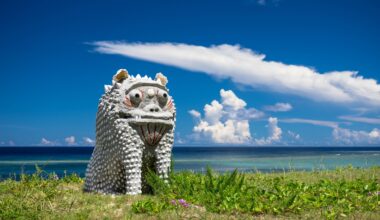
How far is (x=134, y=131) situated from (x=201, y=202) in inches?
74.3

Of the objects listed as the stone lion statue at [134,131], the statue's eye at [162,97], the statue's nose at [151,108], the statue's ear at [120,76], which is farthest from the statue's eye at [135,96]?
the statue's ear at [120,76]

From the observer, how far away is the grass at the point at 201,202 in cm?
636

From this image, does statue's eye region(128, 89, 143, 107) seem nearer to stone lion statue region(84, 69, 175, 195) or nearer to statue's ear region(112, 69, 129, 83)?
stone lion statue region(84, 69, 175, 195)

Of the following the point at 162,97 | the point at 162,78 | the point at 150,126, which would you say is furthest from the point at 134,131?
the point at 162,78

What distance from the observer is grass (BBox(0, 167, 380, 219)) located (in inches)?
250

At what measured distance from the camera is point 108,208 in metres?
6.69

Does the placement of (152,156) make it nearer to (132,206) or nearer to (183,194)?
(183,194)

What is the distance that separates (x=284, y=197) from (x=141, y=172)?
8.84 feet

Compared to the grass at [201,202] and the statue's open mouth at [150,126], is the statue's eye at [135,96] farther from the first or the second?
the grass at [201,202]

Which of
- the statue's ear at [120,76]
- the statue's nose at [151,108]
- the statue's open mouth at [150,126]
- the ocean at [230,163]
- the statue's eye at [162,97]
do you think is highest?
the statue's ear at [120,76]

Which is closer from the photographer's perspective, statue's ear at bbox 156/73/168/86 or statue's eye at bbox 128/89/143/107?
statue's eye at bbox 128/89/143/107

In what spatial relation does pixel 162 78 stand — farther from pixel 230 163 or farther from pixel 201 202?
pixel 230 163

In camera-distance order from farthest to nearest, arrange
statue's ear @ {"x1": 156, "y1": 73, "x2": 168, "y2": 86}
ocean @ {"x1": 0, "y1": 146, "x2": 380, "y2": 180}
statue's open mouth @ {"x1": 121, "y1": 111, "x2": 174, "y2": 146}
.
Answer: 1. ocean @ {"x1": 0, "y1": 146, "x2": 380, "y2": 180}
2. statue's ear @ {"x1": 156, "y1": 73, "x2": 168, "y2": 86}
3. statue's open mouth @ {"x1": 121, "y1": 111, "x2": 174, "y2": 146}

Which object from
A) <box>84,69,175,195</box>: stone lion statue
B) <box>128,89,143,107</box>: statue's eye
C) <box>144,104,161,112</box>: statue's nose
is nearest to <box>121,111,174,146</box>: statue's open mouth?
<box>84,69,175,195</box>: stone lion statue
